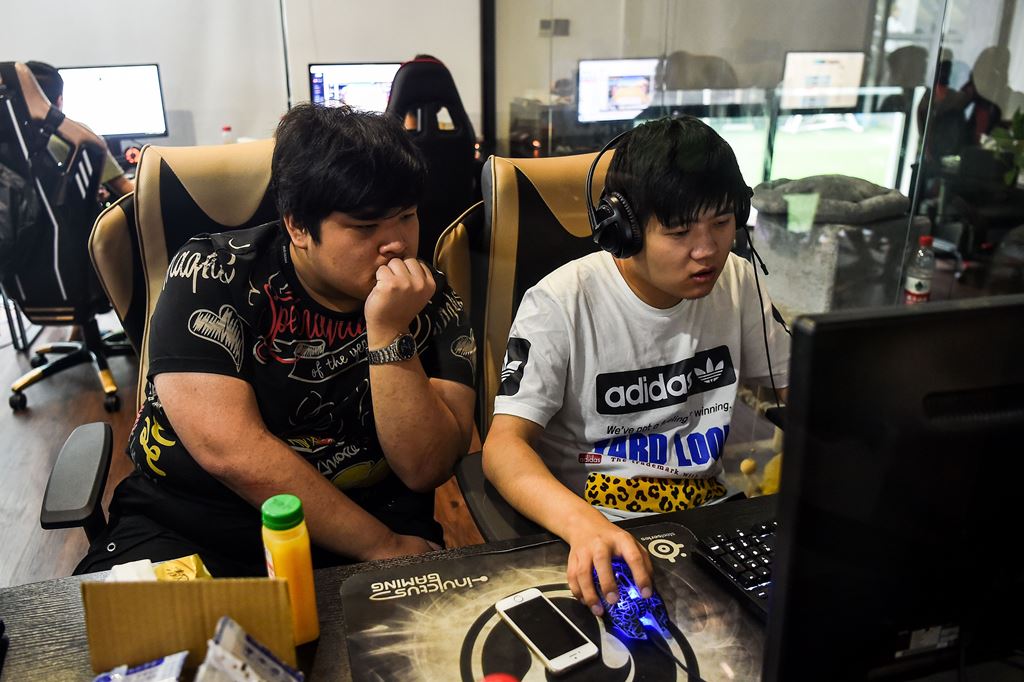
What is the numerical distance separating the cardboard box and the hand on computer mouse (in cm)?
28

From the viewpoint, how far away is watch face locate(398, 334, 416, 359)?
114cm

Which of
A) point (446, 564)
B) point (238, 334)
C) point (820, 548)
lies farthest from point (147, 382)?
point (820, 548)

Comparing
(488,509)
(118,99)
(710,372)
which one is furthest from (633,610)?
(118,99)

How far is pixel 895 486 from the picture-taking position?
17.3 inches

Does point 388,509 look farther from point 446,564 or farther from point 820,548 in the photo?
point 820,548

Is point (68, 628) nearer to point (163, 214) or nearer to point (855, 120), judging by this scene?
point (163, 214)

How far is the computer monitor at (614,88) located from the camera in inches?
126

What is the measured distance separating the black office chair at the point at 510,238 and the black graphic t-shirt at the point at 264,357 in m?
0.18

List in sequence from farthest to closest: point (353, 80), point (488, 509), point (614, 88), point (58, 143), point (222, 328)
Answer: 1. point (353, 80)
2. point (614, 88)
3. point (58, 143)
4. point (222, 328)
5. point (488, 509)

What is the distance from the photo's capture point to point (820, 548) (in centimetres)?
44

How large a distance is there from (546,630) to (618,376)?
1.61ft

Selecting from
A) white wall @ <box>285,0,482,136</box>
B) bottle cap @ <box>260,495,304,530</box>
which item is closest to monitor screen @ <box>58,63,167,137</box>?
white wall @ <box>285,0,482,136</box>

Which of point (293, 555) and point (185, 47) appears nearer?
point (293, 555)

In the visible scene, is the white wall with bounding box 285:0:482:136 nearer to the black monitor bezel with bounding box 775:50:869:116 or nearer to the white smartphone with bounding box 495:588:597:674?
the black monitor bezel with bounding box 775:50:869:116
